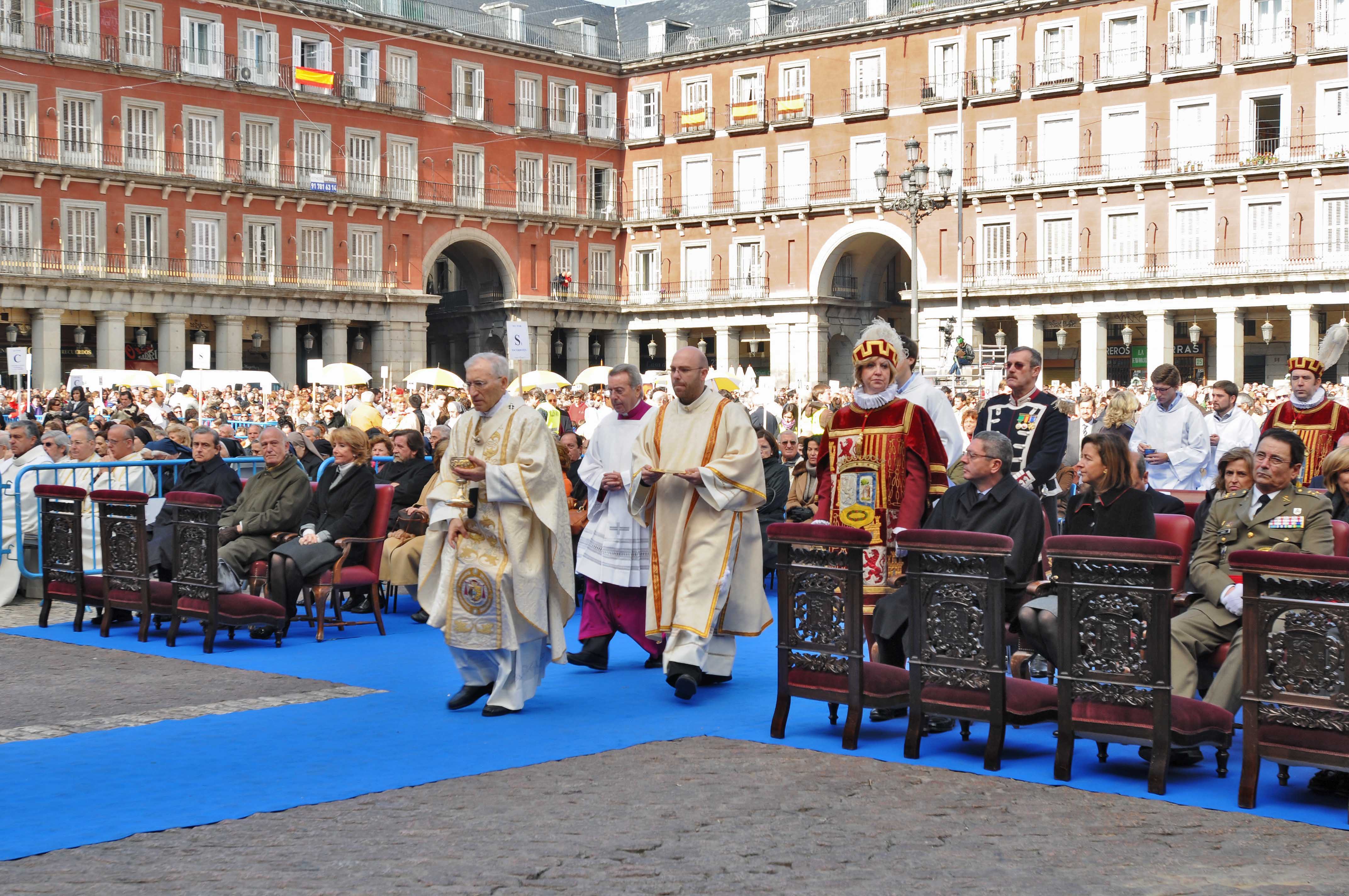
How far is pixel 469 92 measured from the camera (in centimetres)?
5075

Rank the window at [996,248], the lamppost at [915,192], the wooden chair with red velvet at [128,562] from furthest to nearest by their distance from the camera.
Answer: the window at [996,248] < the lamppost at [915,192] < the wooden chair with red velvet at [128,562]

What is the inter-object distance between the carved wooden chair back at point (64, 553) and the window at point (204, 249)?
34.8 metres

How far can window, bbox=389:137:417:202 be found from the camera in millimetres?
49094

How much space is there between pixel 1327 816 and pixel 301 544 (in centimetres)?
716

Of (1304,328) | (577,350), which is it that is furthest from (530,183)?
(1304,328)

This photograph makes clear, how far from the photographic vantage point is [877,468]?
8.20 meters

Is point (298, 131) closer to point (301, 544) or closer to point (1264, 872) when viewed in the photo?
point (301, 544)

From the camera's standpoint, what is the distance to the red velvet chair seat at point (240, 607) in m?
10.3

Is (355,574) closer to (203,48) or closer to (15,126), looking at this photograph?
(15,126)

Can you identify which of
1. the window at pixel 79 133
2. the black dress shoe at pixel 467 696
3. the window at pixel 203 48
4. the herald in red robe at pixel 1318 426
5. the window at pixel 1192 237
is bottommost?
A: the black dress shoe at pixel 467 696

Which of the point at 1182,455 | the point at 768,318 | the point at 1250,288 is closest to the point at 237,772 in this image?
the point at 1182,455

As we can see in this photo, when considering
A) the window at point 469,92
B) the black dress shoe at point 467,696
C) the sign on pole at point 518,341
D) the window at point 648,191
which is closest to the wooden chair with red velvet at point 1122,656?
the black dress shoe at point 467,696

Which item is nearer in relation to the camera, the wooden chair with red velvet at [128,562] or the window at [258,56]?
the wooden chair with red velvet at [128,562]

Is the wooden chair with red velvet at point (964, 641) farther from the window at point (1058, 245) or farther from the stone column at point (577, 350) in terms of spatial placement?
the stone column at point (577, 350)
